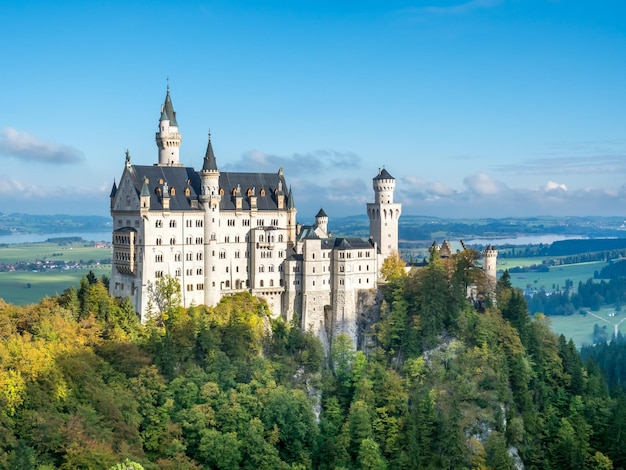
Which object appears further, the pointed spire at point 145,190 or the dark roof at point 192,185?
the dark roof at point 192,185

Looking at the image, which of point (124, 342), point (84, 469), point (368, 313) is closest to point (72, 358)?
point (124, 342)

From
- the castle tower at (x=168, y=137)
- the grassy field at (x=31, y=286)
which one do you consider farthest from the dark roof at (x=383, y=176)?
the grassy field at (x=31, y=286)

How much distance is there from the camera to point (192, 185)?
91.4 metres

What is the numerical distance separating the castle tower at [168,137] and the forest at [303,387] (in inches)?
568

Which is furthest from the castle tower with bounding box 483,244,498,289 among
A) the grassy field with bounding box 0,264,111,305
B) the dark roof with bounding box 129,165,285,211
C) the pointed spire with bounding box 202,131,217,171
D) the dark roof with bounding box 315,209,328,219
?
the grassy field with bounding box 0,264,111,305

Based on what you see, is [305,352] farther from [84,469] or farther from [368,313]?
[84,469]

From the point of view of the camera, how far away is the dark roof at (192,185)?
88438 mm

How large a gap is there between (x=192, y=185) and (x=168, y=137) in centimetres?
671

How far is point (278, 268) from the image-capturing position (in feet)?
309

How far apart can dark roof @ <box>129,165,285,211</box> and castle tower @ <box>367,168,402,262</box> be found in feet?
34.4

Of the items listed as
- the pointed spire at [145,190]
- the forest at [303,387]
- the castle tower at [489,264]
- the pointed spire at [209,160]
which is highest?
the pointed spire at [209,160]

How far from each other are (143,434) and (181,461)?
Answer: 15.1 feet

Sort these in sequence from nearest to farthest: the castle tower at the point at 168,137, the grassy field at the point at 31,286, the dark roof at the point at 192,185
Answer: the dark roof at the point at 192,185
the castle tower at the point at 168,137
the grassy field at the point at 31,286

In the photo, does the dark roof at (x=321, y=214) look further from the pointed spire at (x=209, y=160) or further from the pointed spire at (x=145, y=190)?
the pointed spire at (x=145, y=190)
